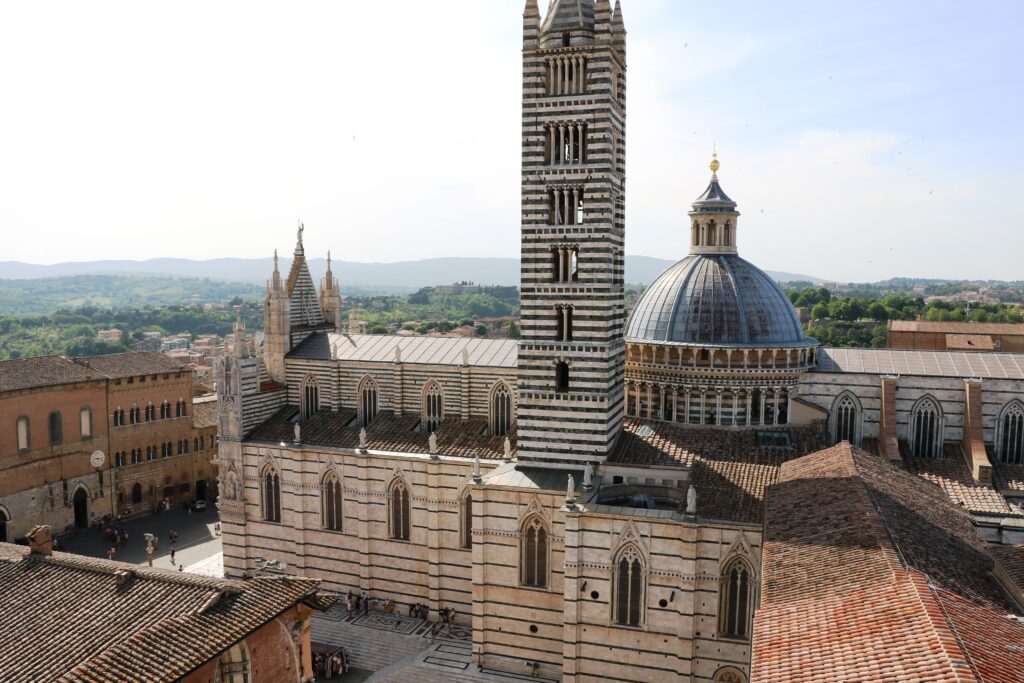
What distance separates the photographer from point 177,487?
161ft

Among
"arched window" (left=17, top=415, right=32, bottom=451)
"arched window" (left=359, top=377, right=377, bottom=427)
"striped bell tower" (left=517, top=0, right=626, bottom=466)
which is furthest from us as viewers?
"arched window" (left=17, top=415, right=32, bottom=451)

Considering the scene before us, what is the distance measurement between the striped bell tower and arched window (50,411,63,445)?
28.6m

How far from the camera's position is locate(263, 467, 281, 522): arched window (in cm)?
3562

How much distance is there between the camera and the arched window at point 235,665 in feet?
62.0

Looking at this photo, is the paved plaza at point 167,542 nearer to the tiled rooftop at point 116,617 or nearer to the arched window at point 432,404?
the arched window at point 432,404

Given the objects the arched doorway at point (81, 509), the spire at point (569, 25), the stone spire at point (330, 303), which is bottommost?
the arched doorway at point (81, 509)

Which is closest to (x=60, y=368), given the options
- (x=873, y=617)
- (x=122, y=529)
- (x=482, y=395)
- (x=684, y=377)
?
(x=122, y=529)

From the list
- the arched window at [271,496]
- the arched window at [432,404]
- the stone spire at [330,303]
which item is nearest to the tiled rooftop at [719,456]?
the arched window at [432,404]

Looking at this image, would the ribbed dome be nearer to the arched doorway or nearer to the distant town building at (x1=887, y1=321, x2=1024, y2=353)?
the distant town building at (x1=887, y1=321, x2=1024, y2=353)

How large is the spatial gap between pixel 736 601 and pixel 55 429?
36927 mm

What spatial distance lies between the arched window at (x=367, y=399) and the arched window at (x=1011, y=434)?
84.3 feet

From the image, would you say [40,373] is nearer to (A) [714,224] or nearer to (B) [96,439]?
(B) [96,439]

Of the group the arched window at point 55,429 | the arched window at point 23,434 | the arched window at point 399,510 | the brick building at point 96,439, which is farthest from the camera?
the arched window at point 55,429

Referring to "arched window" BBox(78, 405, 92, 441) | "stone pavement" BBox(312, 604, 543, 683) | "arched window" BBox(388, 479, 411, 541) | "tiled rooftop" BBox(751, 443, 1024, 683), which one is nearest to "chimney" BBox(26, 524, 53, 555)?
"stone pavement" BBox(312, 604, 543, 683)
